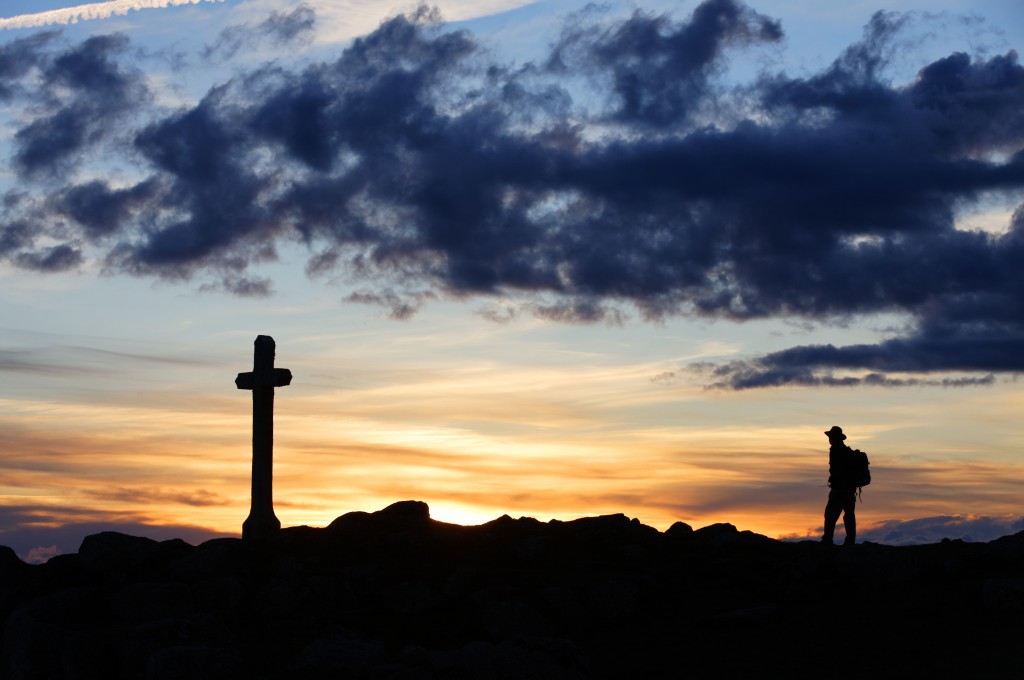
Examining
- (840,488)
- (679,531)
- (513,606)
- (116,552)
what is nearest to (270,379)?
(116,552)

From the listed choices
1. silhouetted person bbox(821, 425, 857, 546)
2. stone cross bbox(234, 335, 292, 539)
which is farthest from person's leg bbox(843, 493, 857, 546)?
stone cross bbox(234, 335, 292, 539)

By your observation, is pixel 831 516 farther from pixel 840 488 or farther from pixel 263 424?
pixel 263 424

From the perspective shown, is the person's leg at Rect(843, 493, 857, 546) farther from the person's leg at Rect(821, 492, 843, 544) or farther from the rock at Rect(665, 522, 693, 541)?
the rock at Rect(665, 522, 693, 541)

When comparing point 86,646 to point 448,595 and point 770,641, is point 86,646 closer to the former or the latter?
point 448,595

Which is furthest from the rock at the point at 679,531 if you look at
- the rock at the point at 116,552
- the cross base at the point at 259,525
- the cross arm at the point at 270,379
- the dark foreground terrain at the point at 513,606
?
the rock at the point at 116,552

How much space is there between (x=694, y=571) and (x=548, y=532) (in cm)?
486

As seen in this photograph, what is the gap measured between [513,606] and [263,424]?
9.28 meters

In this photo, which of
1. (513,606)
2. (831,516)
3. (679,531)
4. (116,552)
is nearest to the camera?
(513,606)

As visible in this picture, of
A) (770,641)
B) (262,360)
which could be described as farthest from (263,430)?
(770,641)

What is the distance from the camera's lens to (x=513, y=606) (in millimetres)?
19266

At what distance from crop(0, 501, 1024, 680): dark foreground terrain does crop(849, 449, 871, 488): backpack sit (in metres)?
1.89

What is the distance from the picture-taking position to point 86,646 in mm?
17859

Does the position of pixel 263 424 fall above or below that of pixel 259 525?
above

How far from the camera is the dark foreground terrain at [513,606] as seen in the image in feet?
52.0
